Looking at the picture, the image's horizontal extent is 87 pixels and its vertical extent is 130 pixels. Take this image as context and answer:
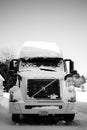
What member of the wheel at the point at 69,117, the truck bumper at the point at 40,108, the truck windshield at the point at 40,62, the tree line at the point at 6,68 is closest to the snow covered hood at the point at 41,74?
the truck windshield at the point at 40,62

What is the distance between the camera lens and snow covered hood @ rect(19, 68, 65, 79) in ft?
47.5

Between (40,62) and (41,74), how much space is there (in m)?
0.96

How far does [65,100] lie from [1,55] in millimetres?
77620

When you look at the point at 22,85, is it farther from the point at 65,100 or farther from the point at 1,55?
the point at 1,55

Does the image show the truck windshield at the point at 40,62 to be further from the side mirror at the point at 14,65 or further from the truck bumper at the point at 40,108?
the truck bumper at the point at 40,108

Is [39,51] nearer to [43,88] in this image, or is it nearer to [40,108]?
[43,88]

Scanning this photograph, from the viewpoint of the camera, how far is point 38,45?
15.9m

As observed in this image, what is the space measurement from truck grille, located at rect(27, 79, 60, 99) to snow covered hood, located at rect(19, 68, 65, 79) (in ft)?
0.40

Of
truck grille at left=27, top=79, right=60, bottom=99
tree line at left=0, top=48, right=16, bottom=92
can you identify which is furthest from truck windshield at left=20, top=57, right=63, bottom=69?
tree line at left=0, top=48, right=16, bottom=92

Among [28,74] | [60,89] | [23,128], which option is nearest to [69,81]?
[60,89]

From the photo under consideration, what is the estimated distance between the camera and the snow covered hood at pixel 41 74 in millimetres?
14477

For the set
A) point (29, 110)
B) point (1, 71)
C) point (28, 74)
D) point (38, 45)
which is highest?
point (38, 45)

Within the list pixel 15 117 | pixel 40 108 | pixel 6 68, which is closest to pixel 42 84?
pixel 40 108

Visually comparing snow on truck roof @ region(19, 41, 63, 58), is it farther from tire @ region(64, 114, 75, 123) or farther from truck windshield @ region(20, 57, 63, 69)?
tire @ region(64, 114, 75, 123)
